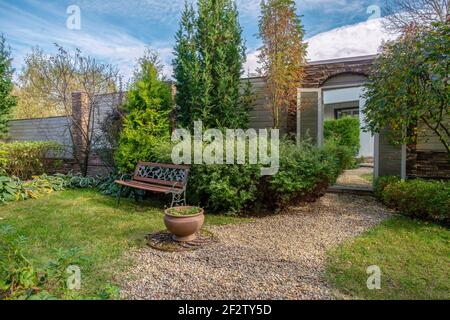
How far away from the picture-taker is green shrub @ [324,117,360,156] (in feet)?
40.0

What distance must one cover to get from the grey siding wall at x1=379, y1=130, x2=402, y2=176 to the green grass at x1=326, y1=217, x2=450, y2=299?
2547 millimetres

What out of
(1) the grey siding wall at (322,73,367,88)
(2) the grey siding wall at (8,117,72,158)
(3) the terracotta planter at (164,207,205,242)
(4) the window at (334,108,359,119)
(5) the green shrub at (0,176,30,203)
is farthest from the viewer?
(4) the window at (334,108,359,119)

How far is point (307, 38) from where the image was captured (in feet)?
21.3

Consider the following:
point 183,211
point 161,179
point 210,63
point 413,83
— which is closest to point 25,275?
point 183,211

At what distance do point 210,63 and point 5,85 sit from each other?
7217mm

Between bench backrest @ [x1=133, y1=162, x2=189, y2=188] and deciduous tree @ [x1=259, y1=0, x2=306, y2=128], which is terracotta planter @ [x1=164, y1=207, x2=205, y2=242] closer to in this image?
bench backrest @ [x1=133, y1=162, x2=189, y2=188]

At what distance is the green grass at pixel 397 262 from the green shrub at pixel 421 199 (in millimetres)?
242

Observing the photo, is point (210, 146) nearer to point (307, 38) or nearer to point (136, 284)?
point (136, 284)

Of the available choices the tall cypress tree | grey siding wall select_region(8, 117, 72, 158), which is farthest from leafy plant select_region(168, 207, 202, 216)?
grey siding wall select_region(8, 117, 72, 158)

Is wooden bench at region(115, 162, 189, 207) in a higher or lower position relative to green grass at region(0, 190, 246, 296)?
higher

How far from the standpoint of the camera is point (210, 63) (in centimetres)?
663

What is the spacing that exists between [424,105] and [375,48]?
257 cm

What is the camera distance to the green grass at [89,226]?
2950 mm

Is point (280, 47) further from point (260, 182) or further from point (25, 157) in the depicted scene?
point (25, 157)
